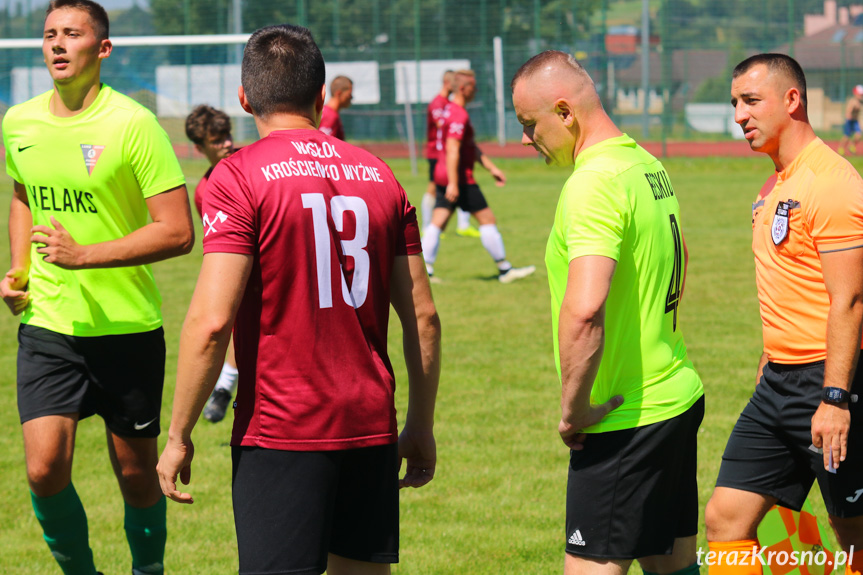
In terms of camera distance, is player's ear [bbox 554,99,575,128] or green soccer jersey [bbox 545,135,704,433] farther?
player's ear [bbox 554,99,575,128]

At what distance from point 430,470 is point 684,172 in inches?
1055

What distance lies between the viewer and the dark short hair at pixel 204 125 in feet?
20.4

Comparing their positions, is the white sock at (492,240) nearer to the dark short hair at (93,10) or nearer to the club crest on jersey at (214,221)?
the dark short hair at (93,10)

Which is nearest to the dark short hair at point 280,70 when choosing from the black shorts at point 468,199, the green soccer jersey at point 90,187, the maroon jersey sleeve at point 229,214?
the maroon jersey sleeve at point 229,214

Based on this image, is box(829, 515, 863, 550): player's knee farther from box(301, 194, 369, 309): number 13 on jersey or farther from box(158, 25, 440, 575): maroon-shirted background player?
box(301, 194, 369, 309): number 13 on jersey

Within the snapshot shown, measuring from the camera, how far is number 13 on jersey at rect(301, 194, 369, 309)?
9.09 feet

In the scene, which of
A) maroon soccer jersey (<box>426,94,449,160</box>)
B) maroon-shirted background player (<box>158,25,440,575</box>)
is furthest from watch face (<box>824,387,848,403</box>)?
maroon soccer jersey (<box>426,94,449,160</box>)

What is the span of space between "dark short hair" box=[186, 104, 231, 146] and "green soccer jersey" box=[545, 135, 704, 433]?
361 cm

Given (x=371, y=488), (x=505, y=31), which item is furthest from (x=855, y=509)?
(x=505, y=31)

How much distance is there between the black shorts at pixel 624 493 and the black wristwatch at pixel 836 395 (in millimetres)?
614

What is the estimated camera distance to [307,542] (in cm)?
280

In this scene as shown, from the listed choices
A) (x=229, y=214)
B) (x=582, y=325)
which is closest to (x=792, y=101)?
(x=582, y=325)

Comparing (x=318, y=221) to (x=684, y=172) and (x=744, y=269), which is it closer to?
(x=744, y=269)

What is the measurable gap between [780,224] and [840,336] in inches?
19.4
